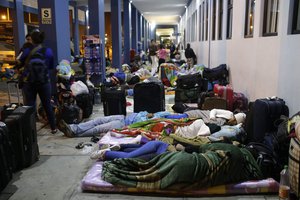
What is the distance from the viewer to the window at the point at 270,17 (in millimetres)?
4961

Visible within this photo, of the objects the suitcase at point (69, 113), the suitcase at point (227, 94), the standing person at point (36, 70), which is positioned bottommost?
the suitcase at point (69, 113)

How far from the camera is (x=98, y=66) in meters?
8.38

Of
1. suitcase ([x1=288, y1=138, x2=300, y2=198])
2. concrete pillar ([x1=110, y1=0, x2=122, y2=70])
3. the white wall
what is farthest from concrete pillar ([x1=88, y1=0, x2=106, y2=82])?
suitcase ([x1=288, y1=138, x2=300, y2=198])

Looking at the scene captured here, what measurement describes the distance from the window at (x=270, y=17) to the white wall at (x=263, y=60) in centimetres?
8

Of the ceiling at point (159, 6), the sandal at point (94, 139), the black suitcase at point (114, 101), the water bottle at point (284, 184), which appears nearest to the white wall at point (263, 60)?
the water bottle at point (284, 184)

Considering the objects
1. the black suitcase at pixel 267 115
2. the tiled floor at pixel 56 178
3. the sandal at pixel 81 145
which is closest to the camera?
the tiled floor at pixel 56 178

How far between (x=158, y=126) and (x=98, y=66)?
4070mm

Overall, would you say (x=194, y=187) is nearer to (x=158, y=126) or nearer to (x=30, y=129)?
(x=158, y=126)

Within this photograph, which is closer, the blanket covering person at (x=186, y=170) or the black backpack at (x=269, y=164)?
the blanket covering person at (x=186, y=170)

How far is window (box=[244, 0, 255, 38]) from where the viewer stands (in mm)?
6223

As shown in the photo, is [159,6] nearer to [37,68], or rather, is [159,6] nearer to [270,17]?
[270,17]

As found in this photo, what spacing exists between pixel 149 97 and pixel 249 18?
8.71 ft

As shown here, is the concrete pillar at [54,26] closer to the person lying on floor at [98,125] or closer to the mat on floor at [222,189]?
the person lying on floor at [98,125]

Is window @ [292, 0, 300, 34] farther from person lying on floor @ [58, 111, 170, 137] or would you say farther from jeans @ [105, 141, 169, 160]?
person lying on floor @ [58, 111, 170, 137]
